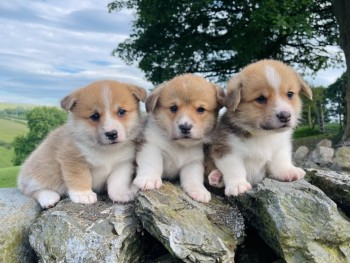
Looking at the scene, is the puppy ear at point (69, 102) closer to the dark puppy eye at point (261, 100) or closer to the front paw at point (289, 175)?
the dark puppy eye at point (261, 100)

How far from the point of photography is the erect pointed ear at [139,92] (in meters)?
4.71

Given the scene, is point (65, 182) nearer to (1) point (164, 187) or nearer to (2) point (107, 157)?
(2) point (107, 157)

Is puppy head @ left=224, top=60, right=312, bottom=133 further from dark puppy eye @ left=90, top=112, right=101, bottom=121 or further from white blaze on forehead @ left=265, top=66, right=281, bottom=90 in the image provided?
dark puppy eye @ left=90, top=112, right=101, bottom=121

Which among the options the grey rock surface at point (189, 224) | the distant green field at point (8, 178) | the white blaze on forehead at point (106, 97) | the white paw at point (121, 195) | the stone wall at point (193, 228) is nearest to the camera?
the grey rock surface at point (189, 224)

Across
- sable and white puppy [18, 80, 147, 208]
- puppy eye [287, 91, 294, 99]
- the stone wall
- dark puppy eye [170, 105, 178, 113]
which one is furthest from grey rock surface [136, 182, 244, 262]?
puppy eye [287, 91, 294, 99]

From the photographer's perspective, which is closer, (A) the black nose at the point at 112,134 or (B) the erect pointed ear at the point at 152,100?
(A) the black nose at the point at 112,134

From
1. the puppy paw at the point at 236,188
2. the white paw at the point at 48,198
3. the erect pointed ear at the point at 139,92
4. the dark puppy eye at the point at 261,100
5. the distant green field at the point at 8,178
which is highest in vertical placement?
the erect pointed ear at the point at 139,92

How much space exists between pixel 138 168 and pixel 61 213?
0.84 metres

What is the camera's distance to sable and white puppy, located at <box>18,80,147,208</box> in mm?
4516

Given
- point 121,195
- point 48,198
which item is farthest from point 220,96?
point 48,198

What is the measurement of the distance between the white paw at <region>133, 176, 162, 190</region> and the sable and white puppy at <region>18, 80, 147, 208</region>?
0.33 metres

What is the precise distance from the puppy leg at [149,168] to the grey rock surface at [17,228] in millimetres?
1350

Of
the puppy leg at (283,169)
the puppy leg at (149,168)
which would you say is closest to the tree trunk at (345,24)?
the puppy leg at (283,169)

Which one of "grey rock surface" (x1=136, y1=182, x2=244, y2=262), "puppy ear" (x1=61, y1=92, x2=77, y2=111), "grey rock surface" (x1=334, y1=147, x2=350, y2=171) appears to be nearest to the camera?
"grey rock surface" (x1=136, y1=182, x2=244, y2=262)
